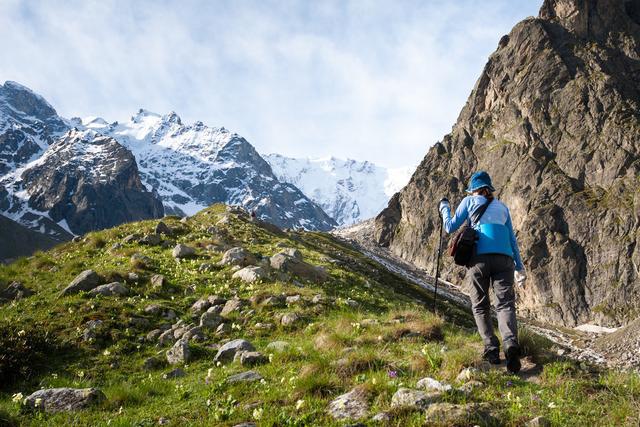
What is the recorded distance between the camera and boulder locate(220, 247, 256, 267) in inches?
739

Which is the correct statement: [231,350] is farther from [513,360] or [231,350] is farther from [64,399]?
[513,360]

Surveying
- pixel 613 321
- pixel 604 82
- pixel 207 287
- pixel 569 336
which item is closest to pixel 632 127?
pixel 604 82

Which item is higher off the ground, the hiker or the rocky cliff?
the rocky cliff

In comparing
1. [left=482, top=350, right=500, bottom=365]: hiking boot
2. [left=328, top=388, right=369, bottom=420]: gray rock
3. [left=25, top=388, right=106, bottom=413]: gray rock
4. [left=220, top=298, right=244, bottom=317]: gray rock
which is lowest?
[left=328, top=388, right=369, bottom=420]: gray rock

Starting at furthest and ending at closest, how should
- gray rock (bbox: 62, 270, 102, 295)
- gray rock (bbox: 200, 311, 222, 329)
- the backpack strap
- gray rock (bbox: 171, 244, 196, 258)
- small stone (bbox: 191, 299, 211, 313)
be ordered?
gray rock (bbox: 171, 244, 196, 258), gray rock (bbox: 62, 270, 102, 295), small stone (bbox: 191, 299, 211, 313), gray rock (bbox: 200, 311, 222, 329), the backpack strap

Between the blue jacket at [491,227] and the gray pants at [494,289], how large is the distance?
17 cm

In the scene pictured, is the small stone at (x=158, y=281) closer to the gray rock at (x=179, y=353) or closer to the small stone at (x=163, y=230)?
the gray rock at (x=179, y=353)

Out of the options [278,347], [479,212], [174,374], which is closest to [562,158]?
[479,212]

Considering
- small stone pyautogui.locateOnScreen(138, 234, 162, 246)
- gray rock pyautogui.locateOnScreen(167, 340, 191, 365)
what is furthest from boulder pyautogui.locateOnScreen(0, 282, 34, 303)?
gray rock pyautogui.locateOnScreen(167, 340, 191, 365)

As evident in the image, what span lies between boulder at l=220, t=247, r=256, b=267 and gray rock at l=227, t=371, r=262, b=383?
10413 mm

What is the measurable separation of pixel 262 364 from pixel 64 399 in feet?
11.3

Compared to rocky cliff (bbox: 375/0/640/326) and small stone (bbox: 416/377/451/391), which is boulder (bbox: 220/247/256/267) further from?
rocky cliff (bbox: 375/0/640/326)

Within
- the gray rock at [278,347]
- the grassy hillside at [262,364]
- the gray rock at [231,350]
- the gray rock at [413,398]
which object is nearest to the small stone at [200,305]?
the grassy hillside at [262,364]

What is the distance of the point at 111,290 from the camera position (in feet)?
48.2
